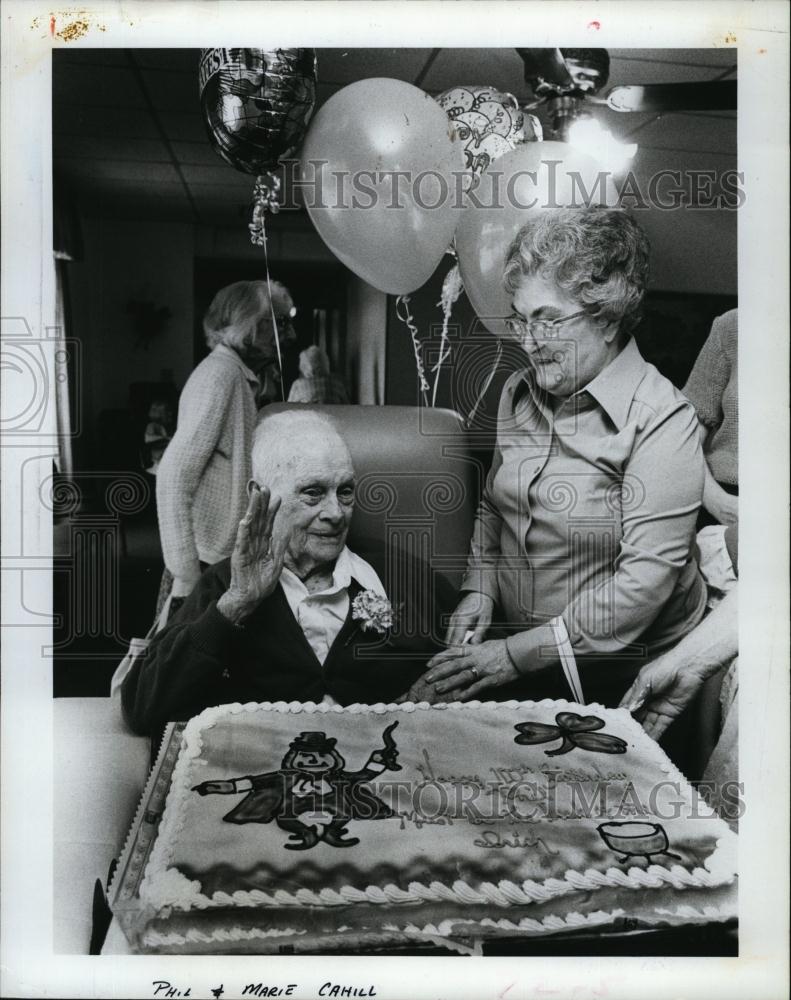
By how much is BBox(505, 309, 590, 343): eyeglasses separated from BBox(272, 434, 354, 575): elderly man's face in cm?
41

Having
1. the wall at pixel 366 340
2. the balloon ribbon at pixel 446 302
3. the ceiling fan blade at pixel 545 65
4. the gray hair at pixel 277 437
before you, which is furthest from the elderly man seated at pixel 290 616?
the ceiling fan blade at pixel 545 65

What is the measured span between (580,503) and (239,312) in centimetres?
78

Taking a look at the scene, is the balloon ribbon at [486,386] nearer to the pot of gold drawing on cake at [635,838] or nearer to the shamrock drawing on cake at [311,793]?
the shamrock drawing on cake at [311,793]

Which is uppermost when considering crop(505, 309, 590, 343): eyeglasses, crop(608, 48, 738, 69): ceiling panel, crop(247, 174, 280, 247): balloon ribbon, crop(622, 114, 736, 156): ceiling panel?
crop(608, 48, 738, 69): ceiling panel

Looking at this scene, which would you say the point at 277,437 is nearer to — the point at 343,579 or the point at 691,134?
the point at 343,579

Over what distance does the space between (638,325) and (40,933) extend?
1712 millimetres

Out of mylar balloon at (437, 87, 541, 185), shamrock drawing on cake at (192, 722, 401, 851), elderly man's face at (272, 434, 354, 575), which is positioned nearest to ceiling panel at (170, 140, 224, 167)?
mylar balloon at (437, 87, 541, 185)

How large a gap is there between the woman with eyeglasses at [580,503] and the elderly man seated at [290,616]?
0.13 metres

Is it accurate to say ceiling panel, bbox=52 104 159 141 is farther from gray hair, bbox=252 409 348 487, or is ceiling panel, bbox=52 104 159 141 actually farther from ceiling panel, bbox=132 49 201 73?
gray hair, bbox=252 409 348 487

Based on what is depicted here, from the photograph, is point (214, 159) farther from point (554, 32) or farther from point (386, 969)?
point (386, 969)

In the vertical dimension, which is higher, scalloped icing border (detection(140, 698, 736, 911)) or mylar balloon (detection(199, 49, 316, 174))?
→ mylar balloon (detection(199, 49, 316, 174))

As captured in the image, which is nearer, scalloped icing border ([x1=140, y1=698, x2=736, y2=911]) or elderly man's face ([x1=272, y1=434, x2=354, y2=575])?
scalloped icing border ([x1=140, y1=698, x2=736, y2=911])

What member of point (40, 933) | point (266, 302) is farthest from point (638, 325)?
point (40, 933)

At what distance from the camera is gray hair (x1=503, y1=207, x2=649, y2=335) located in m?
1.79
